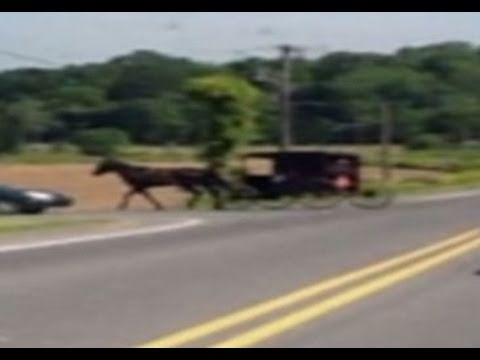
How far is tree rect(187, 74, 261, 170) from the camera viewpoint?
208 ft

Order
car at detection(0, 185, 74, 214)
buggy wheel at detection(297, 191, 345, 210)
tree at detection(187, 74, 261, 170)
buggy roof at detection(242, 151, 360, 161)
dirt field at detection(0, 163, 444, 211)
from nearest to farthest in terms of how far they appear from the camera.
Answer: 1. buggy wheel at detection(297, 191, 345, 210)
2. car at detection(0, 185, 74, 214)
3. buggy roof at detection(242, 151, 360, 161)
4. dirt field at detection(0, 163, 444, 211)
5. tree at detection(187, 74, 261, 170)

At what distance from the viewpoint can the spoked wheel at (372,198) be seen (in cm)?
4428

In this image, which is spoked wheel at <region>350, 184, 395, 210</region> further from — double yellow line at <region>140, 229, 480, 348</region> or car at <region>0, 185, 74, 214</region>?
double yellow line at <region>140, 229, 480, 348</region>

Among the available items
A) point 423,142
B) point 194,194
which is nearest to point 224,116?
point 194,194

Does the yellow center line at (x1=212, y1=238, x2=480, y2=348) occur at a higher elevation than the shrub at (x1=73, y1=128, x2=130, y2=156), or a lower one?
higher

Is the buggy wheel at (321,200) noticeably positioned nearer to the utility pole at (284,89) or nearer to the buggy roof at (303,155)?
the buggy roof at (303,155)

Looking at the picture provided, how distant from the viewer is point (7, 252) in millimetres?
20562

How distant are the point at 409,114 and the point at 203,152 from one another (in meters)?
59.5

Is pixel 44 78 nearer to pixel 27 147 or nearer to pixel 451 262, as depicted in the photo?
pixel 27 147

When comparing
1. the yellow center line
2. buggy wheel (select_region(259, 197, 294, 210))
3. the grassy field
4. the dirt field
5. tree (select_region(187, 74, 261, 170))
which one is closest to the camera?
the yellow center line

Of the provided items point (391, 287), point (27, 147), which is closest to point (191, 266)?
point (391, 287)

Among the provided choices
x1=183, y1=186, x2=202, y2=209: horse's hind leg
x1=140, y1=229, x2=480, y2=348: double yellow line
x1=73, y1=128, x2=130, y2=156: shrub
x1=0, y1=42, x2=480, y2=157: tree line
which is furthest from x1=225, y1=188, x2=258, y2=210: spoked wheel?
x1=73, y1=128, x2=130, y2=156: shrub

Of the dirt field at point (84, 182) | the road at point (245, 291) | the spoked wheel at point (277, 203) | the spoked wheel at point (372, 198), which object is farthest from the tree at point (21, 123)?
the road at point (245, 291)

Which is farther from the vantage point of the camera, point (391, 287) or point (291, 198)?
point (291, 198)
